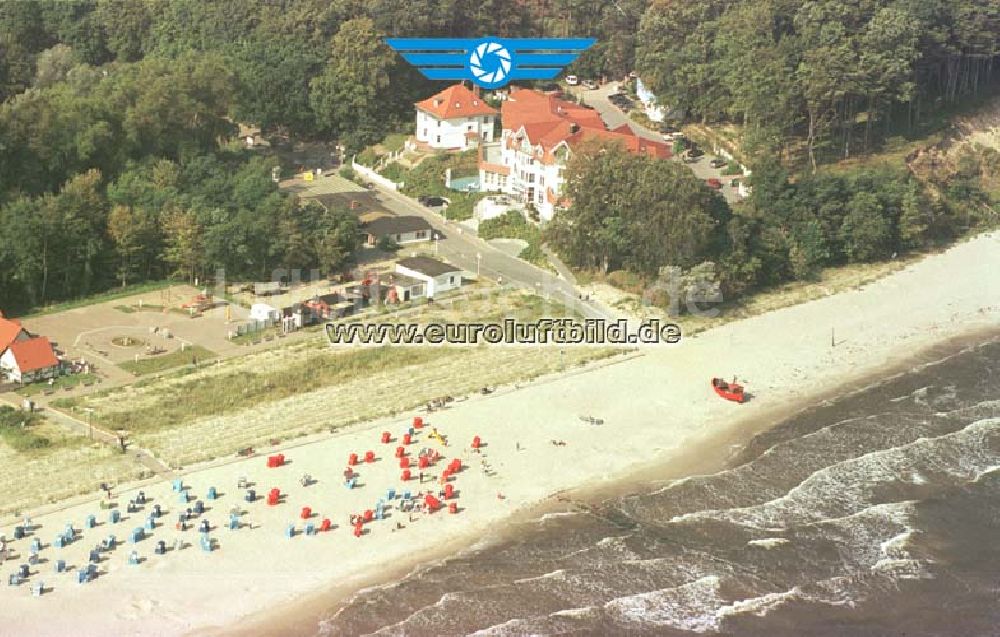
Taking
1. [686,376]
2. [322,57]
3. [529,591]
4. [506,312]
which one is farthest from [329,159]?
[529,591]

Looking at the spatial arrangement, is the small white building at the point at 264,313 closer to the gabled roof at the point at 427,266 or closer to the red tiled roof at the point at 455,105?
the gabled roof at the point at 427,266

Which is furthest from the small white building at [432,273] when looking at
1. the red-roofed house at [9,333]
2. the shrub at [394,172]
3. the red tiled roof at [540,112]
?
the red-roofed house at [9,333]

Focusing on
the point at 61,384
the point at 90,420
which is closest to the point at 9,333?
the point at 61,384

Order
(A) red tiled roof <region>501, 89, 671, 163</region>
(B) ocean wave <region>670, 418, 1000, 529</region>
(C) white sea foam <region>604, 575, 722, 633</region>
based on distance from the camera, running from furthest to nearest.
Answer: (A) red tiled roof <region>501, 89, 671, 163</region>
(B) ocean wave <region>670, 418, 1000, 529</region>
(C) white sea foam <region>604, 575, 722, 633</region>

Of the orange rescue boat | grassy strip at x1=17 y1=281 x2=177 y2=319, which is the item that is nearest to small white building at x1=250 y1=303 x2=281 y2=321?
grassy strip at x1=17 y1=281 x2=177 y2=319

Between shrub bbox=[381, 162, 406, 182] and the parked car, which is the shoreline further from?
shrub bbox=[381, 162, 406, 182]

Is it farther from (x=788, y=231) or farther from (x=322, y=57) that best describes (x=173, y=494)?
(x=322, y=57)

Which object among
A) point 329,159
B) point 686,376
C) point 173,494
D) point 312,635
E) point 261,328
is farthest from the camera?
point 329,159
